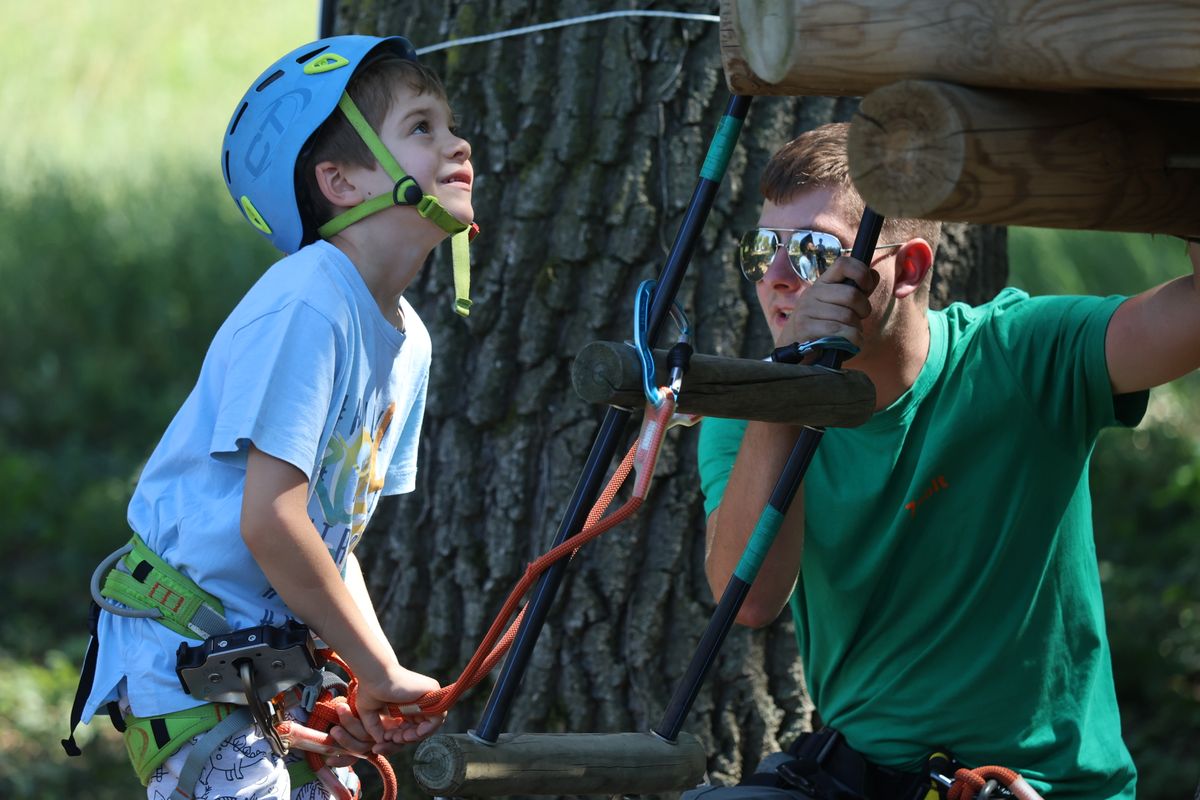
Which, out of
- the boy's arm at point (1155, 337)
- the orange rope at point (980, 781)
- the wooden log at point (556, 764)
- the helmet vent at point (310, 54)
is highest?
the helmet vent at point (310, 54)

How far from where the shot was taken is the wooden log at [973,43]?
146cm

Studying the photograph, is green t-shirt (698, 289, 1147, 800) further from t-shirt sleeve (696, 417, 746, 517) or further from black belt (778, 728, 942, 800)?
t-shirt sleeve (696, 417, 746, 517)

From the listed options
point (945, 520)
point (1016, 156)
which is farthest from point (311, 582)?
point (1016, 156)

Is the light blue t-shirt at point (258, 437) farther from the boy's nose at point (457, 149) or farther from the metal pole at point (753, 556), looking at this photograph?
the metal pole at point (753, 556)

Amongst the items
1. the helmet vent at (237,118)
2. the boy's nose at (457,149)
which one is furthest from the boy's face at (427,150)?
the helmet vent at (237,118)

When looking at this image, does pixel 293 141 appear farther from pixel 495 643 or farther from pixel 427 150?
pixel 495 643

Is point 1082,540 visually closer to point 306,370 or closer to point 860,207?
point 860,207

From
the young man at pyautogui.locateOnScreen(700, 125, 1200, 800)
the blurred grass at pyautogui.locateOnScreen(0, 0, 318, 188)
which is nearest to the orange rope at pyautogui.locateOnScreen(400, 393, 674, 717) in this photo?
the young man at pyautogui.locateOnScreen(700, 125, 1200, 800)

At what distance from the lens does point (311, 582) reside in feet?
7.07

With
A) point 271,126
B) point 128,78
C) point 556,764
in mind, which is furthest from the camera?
point 128,78

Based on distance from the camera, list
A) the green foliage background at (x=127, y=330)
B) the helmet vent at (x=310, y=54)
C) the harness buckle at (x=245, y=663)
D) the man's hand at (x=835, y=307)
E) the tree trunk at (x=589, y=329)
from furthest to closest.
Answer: the green foliage background at (x=127, y=330) < the tree trunk at (x=589, y=329) < the helmet vent at (x=310, y=54) < the harness buckle at (x=245, y=663) < the man's hand at (x=835, y=307)

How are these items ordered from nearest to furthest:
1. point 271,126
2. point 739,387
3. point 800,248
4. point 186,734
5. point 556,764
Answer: point 739,387 → point 556,764 → point 186,734 → point 271,126 → point 800,248

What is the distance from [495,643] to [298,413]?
0.49m

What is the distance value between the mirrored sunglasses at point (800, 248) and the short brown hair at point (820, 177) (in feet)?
0.24
